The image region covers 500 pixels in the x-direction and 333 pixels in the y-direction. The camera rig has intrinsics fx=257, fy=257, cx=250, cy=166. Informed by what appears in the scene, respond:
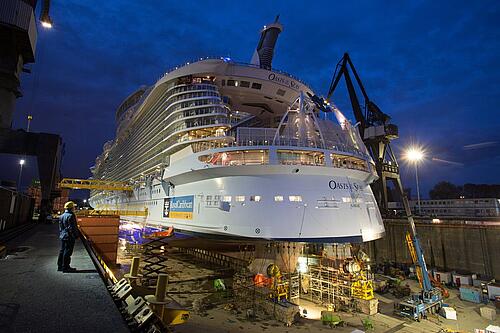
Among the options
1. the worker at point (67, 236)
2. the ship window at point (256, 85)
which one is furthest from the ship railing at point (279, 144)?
the worker at point (67, 236)

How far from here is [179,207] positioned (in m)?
21.0

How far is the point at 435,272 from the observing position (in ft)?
84.0

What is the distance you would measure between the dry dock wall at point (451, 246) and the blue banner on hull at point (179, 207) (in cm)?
2587

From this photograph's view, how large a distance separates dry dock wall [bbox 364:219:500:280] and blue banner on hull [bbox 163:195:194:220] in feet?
84.9

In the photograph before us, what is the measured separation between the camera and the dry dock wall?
993 inches

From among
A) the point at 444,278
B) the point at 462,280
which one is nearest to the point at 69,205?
the point at 462,280

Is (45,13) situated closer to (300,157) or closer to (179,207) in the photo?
(179,207)

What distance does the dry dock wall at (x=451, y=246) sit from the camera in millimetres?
25234

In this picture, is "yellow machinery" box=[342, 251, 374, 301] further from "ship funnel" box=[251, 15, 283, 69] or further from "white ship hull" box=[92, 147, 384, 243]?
"ship funnel" box=[251, 15, 283, 69]

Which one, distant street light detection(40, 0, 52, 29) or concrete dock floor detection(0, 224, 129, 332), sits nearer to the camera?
concrete dock floor detection(0, 224, 129, 332)

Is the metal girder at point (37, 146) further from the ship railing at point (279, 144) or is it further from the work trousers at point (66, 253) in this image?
the work trousers at point (66, 253)

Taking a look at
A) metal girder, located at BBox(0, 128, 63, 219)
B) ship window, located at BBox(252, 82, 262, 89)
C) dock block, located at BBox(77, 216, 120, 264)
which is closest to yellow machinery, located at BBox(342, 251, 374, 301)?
dock block, located at BBox(77, 216, 120, 264)

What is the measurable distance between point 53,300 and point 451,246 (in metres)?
35.3

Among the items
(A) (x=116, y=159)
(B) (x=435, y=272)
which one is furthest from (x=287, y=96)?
(A) (x=116, y=159)
